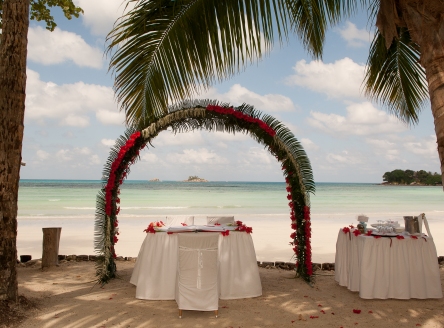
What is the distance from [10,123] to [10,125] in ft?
0.07

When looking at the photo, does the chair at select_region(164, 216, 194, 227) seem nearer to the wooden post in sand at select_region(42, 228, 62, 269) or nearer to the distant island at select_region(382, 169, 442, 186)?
the wooden post in sand at select_region(42, 228, 62, 269)

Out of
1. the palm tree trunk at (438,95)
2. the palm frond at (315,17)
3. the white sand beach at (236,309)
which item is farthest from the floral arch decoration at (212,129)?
the palm tree trunk at (438,95)

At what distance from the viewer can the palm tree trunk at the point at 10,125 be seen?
4523 millimetres

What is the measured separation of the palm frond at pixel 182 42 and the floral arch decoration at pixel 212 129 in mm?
845

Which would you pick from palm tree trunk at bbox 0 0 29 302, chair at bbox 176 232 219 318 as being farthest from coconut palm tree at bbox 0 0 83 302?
chair at bbox 176 232 219 318

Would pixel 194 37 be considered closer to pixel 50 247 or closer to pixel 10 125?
pixel 10 125

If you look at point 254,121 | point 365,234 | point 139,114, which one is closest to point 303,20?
point 254,121

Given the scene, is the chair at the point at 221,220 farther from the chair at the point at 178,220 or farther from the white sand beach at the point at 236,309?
the white sand beach at the point at 236,309

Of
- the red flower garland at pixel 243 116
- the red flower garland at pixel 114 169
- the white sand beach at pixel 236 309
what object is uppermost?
the red flower garland at pixel 243 116

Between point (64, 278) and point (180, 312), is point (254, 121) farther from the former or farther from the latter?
point (64, 278)

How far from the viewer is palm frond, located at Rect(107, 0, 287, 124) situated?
4195mm

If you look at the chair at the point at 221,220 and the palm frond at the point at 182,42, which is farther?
the chair at the point at 221,220

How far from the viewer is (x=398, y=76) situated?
6.40 meters

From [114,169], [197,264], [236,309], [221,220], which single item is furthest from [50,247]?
[236,309]
